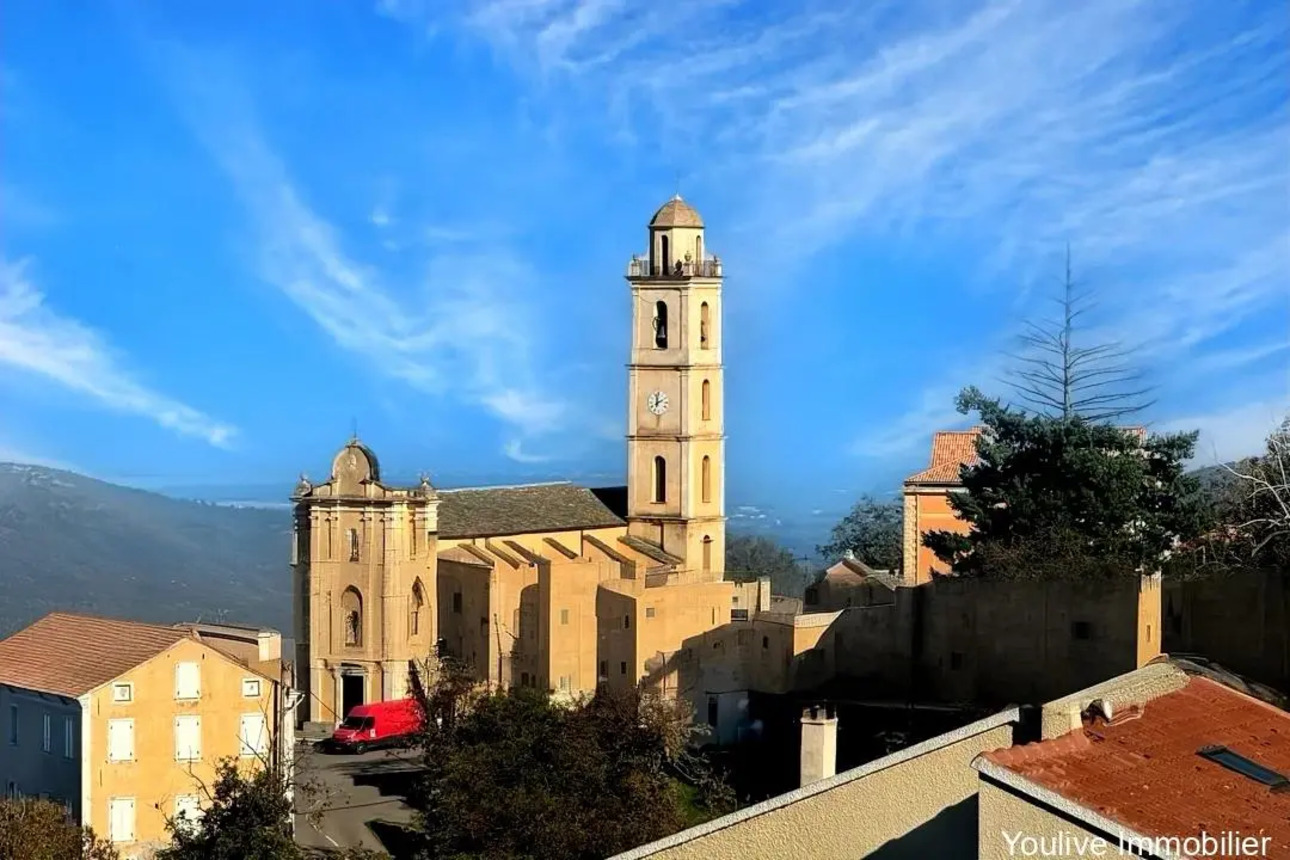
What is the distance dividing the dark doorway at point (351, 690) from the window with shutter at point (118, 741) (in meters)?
16.1

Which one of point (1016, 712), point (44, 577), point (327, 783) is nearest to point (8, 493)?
point (44, 577)

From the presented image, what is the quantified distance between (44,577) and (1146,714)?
4435 inches

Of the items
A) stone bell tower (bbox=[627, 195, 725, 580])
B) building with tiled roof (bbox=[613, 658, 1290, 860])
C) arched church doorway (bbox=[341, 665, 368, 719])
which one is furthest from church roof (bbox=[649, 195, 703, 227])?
building with tiled roof (bbox=[613, 658, 1290, 860])

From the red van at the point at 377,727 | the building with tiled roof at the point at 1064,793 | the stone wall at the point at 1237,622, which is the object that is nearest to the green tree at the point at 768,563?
the red van at the point at 377,727

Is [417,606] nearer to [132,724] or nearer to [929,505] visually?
[132,724]

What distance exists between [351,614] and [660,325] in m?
15.1

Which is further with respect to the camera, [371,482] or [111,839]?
[371,482]

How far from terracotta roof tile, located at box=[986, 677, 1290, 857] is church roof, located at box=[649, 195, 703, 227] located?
132 ft

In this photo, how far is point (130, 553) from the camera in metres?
140

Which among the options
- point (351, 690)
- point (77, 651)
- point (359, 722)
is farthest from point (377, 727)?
point (77, 651)

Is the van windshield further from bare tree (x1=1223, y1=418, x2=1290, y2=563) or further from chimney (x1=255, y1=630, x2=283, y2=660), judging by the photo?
bare tree (x1=1223, y1=418, x2=1290, y2=563)

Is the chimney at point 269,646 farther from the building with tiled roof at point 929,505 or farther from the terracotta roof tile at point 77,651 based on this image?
the building with tiled roof at point 929,505

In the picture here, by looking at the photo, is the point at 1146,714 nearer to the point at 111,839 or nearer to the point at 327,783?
the point at 111,839

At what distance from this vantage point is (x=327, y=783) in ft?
143
